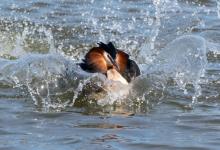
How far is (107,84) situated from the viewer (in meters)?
8.49

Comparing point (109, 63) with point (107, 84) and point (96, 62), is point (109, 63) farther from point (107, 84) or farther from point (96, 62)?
point (107, 84)

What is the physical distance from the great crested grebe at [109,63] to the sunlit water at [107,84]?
0.33 feet

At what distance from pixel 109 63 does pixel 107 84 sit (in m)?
0.28

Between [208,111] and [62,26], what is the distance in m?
5.92

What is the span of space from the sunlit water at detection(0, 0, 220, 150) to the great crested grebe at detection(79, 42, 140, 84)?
0.10 m

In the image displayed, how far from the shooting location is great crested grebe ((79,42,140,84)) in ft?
28.3

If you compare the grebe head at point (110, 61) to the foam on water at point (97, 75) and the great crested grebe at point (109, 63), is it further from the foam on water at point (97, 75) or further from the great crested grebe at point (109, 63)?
the foam on water at point (97, 75)

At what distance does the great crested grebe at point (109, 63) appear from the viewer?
28.3 ft

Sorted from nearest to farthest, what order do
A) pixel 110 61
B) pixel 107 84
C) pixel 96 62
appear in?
pixel 107 84
pixel 110 61
pixel 96 62

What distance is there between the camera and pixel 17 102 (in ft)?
28.1

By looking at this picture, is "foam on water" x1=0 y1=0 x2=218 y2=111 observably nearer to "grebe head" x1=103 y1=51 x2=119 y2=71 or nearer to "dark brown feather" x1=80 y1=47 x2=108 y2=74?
"dark brown feather" x1=80 y1=47 x2=108 y2=74

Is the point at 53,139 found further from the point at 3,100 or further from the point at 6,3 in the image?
the point at 6,3

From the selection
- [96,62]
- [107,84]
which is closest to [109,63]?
[96,62]

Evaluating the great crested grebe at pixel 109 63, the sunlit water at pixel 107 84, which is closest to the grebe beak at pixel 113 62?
the great crested grebe at pixel 109 63
